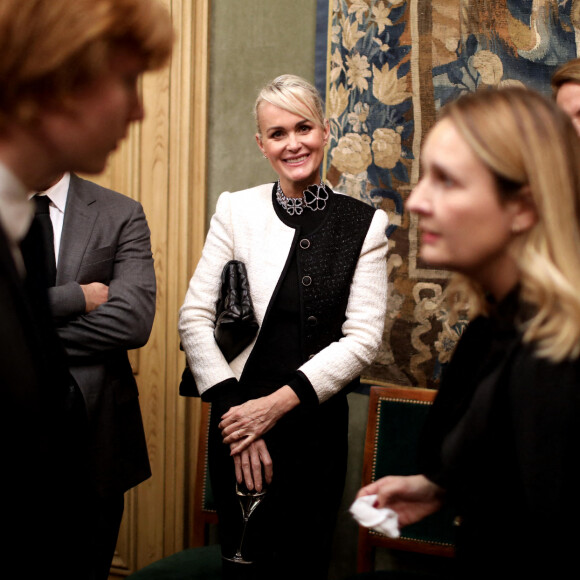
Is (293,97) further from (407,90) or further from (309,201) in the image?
(407,90)

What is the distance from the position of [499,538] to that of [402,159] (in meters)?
2.05

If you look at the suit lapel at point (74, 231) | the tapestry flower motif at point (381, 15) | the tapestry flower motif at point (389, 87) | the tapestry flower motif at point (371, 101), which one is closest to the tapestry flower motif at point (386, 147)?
the tapestry flower motif at point (371, 101)

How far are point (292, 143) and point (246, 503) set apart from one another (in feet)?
3.77

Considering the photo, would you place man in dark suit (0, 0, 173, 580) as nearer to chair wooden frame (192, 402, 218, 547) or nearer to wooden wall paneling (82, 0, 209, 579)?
chair wooden frame (192, 402, 218, 547)

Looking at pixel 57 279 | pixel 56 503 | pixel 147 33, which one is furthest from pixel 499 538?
pixel 57 279

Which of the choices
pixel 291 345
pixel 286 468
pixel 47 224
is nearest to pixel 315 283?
pixel 291 345

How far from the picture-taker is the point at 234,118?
323 cm

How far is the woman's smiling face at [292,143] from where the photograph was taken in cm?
224

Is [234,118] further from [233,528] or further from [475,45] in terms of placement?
[233,528]

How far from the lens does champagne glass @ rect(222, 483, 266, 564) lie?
208cm

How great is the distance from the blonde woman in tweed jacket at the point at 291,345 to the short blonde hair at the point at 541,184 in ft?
3.47

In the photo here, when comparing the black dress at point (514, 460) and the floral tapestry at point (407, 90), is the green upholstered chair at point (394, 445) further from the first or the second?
the black dress at point (514, 460)

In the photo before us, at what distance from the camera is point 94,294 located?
7.15 feet

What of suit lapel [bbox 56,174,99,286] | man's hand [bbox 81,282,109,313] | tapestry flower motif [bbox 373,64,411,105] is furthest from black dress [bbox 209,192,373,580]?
tapestry flower motif [bbox 373,64,411,105]
